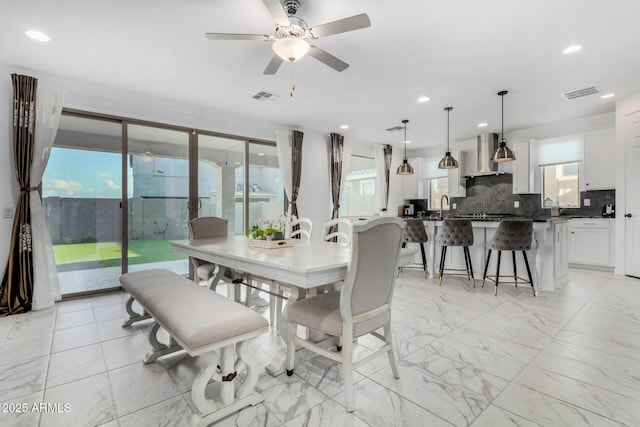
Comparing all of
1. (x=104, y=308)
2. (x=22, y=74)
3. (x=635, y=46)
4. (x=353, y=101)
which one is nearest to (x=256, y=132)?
(x=353, y=101)

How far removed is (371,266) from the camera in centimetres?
170

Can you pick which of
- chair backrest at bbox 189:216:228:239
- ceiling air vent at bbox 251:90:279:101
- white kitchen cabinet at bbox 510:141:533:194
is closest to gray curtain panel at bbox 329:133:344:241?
ceiling air vent at bbox 251:90:279:101

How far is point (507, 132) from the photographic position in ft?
19.7

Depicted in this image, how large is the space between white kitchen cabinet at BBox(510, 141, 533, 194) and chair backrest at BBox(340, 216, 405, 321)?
5020 mm

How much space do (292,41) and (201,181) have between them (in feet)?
9.97

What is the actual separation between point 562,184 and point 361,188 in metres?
3.81

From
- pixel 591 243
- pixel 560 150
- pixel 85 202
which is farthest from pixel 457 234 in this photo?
pixel 85 202

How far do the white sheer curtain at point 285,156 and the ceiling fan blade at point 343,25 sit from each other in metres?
3.33

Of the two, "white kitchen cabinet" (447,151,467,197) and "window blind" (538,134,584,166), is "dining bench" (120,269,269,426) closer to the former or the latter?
"white kitchen cabinet" (447,151,467,197)

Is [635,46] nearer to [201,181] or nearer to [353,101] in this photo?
[353,101]

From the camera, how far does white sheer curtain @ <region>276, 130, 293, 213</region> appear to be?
540cm

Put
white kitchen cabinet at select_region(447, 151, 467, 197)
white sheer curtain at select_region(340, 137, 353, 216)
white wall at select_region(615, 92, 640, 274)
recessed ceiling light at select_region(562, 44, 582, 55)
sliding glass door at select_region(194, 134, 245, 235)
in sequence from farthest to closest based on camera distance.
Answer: white kitchen cabinet at select_region(447, 151, 467, 197) < white sheer curtain at select_region(340, 137, 353, 216) < sliding glass door at select_region(194, 134, 245, 235) < white wall at select_region(615, 92, 640, 274) < recessed ceiling light at select_region(562, 44, 582, 55)

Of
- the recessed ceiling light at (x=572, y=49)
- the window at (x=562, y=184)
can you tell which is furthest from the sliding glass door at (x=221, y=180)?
the window at (x=562, y=184)

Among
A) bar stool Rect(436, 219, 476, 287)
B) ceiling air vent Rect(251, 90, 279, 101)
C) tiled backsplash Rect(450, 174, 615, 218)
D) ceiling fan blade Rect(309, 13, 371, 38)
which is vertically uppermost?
ceiling air vent Rect(251, 90, 279, 101)
